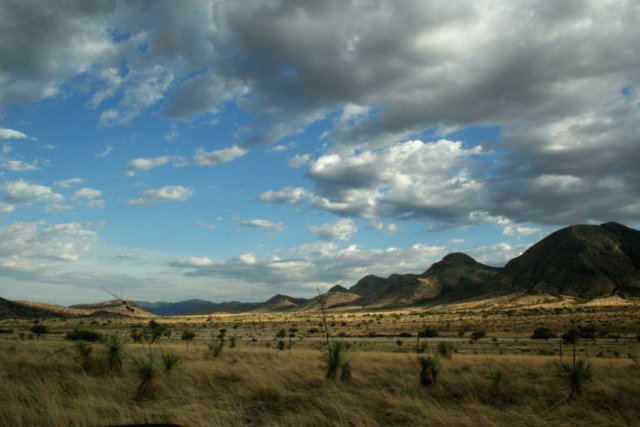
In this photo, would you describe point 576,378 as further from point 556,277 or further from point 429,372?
point 556,277

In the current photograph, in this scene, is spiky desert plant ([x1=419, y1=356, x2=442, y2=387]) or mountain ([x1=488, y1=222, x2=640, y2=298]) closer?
spiky desert plant ([x1=419, y1=356, x2=442, y2=387])

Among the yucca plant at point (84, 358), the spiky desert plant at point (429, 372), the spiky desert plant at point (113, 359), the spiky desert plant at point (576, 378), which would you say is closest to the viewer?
the spiky desert plant at point (576, 378)

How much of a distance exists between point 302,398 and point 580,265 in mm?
141165

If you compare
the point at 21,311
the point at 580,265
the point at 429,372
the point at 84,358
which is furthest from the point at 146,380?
the point at 580,265

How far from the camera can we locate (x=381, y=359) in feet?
65.2

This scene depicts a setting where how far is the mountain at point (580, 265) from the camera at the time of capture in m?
121

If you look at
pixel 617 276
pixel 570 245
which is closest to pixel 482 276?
pixel 570 245

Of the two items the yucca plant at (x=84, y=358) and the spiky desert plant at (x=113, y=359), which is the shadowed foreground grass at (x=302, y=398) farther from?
the spiky desert plant at (x=113, y=359)

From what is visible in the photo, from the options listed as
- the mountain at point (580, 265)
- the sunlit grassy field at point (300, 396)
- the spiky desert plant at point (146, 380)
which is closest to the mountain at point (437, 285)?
the mountain at point (580, 265)

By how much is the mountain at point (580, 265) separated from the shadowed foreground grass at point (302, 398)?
394 ft

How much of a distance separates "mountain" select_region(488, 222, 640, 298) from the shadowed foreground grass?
394ft

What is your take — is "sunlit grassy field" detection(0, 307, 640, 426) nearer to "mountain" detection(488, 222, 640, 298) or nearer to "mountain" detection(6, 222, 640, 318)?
"mountain" detection(6, 222, 640, 318)

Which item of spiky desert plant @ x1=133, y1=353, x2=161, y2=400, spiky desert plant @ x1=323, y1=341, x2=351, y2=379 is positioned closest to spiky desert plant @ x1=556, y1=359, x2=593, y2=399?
spiky desert plant @ x1=323, y1=341, x2=351, y2=379

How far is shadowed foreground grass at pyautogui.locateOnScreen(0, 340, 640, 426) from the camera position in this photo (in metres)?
8.74
